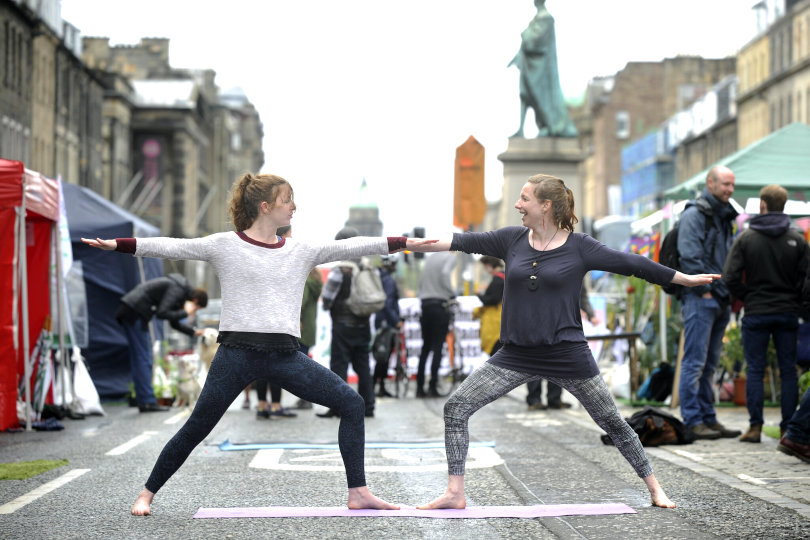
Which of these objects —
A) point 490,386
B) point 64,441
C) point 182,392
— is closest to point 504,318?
point 490,386

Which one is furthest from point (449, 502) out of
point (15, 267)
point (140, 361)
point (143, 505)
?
point (140, 361)

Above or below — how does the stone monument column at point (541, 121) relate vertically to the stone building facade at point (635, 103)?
A: below

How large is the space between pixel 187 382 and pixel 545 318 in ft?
35.0

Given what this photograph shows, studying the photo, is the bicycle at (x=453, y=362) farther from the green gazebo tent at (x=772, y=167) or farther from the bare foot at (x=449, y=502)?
the bare foot at (x=449, y=502)

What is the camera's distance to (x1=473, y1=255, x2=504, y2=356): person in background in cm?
1722

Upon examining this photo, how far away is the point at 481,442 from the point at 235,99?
127855 millimetres

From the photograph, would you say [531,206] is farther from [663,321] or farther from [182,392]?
[182,392]

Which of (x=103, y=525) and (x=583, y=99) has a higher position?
(x=583, y=99)

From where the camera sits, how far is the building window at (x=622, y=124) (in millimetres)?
109250

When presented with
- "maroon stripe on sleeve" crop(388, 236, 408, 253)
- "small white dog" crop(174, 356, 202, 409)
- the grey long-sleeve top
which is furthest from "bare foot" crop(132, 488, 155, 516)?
"small white dog" crop(174, 356, 202, 409)

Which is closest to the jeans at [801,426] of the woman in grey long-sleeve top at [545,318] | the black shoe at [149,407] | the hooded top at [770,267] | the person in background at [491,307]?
the hooded top at [770,267]

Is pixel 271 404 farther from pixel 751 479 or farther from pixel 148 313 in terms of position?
pixel 751 479

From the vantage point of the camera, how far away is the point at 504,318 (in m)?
7.23

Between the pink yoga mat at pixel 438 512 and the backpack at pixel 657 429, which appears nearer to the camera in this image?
the pink yoga mat at pixel 438 512
